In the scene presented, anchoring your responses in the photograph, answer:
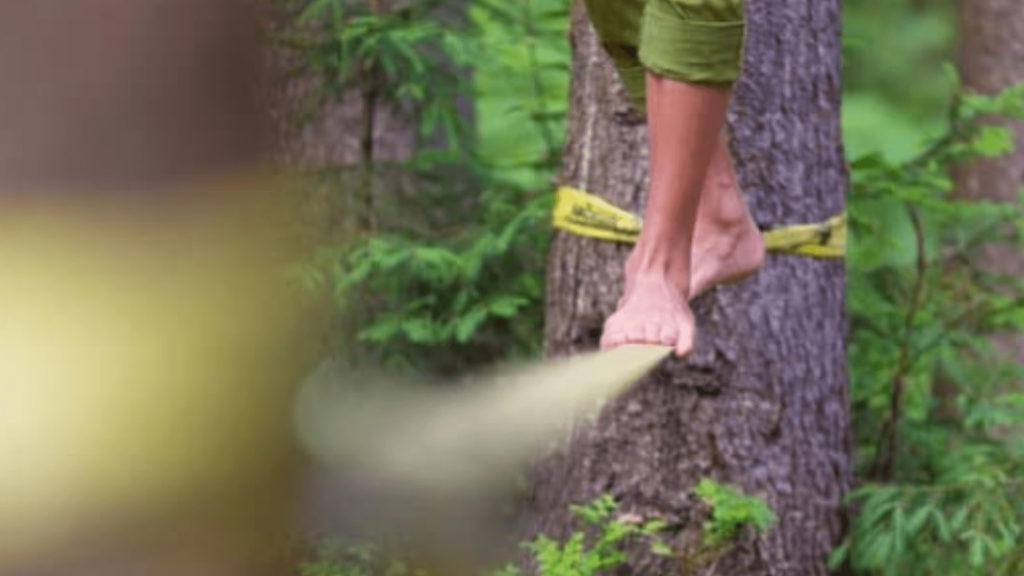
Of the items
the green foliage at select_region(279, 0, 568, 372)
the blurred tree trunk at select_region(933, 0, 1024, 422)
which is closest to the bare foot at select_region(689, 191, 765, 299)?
the green foliage at select_region(279, 0, 568, 372)

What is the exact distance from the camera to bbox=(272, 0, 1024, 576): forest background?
4285mm

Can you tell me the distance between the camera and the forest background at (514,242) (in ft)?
14.1

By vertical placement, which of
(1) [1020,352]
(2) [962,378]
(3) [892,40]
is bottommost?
(1) [1020,352]

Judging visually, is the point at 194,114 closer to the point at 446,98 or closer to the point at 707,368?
the point at 707,368

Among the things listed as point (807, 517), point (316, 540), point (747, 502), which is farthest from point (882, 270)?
point (316, 540)

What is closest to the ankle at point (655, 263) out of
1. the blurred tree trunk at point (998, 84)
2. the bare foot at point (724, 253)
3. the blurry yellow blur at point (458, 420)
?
the bare foot at point (724, 253)

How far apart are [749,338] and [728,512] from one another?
18.0 inches

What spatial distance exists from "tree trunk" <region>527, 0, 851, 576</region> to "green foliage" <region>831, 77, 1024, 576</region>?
217 millimetres

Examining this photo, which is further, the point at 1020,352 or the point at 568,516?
the point at 1020,352

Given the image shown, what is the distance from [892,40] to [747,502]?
725cm

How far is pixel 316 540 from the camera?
3.71m

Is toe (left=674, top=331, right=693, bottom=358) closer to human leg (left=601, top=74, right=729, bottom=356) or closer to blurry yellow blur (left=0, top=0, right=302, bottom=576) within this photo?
human leg (left=601, top=74, right=729, bottom=356)

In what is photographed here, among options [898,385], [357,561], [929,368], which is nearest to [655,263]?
[357,561]

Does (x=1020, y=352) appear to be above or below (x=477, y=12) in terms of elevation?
below
